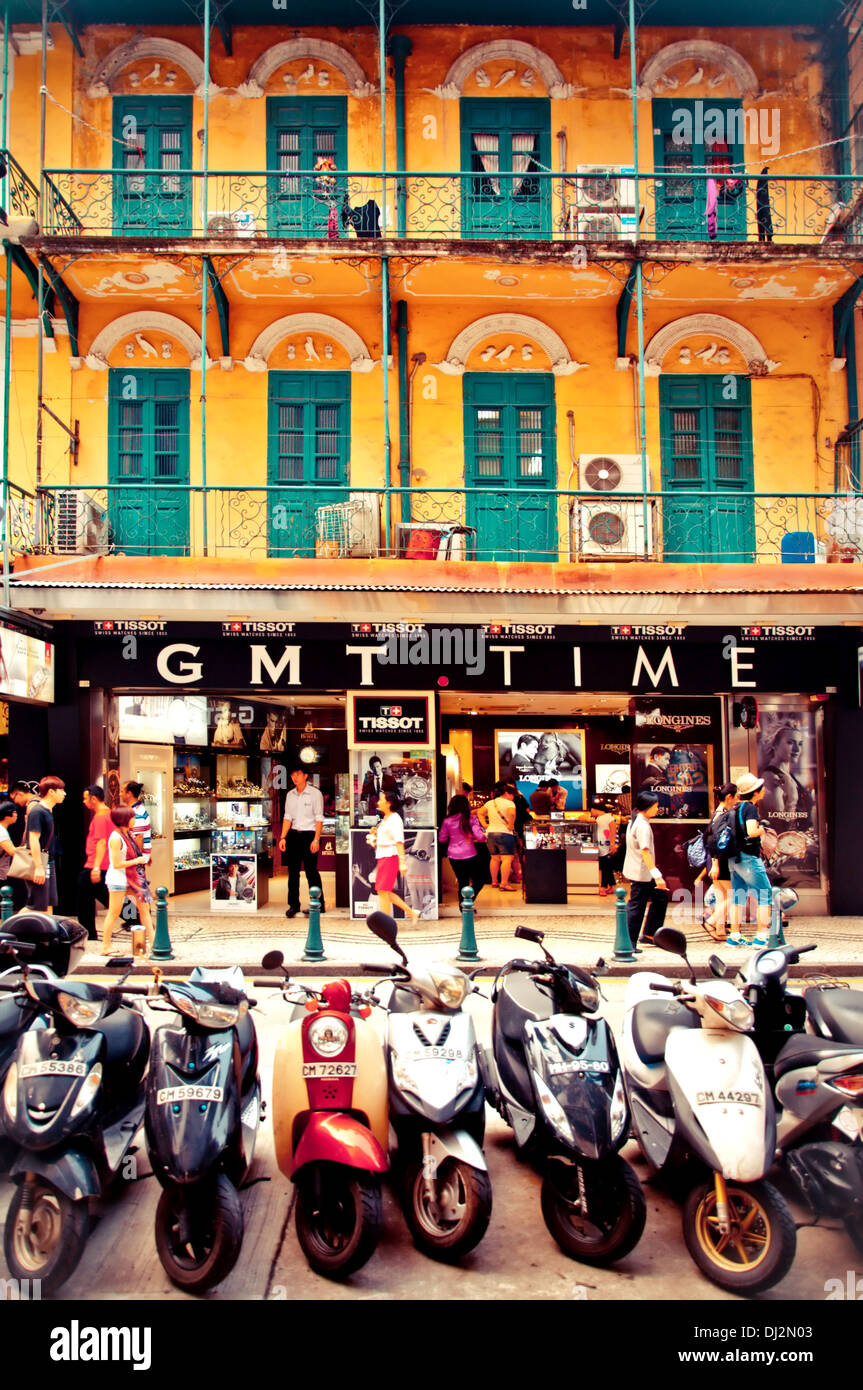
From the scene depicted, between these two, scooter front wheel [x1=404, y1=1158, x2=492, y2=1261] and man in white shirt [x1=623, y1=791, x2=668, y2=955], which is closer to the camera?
scooter front wheel [x1=404, y1=1158, x2=492, y2=1261]

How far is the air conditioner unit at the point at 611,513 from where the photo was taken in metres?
13.9

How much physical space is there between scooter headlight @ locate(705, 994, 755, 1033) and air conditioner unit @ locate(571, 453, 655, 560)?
9.90 meters

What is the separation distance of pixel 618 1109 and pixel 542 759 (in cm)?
1373

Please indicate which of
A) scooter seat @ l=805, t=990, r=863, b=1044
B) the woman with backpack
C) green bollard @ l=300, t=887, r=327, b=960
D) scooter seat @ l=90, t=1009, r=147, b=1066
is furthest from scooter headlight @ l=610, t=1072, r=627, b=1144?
the woman with backpack

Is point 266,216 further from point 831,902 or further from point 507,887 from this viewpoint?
point 831,902

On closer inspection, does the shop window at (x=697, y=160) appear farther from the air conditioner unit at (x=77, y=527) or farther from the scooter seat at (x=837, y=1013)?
the scooter seat at (x=837, y=1013)

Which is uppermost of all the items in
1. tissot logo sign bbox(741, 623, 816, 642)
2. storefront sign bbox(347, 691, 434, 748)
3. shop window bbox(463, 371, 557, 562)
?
shop window bbox(463, 371, 557, 562)

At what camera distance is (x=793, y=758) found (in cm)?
1505

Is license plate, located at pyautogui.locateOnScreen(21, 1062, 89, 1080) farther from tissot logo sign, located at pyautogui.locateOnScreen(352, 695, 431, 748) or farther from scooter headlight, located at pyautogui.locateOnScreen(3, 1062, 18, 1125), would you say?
tissot logo sign, located at pyautogui.locateOnScreen(352, 695, 431, 748)

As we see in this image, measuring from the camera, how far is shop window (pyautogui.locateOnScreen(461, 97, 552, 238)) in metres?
14.9

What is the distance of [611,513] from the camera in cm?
1400

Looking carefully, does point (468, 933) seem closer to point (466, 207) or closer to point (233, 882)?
point (233, 882)

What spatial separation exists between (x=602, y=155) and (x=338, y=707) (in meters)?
9.10
